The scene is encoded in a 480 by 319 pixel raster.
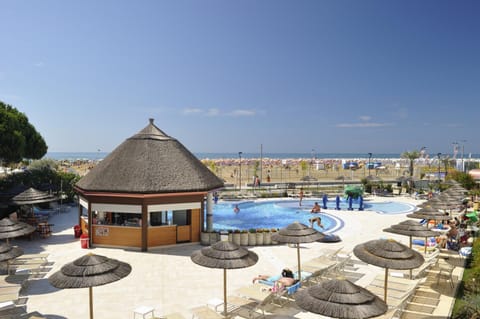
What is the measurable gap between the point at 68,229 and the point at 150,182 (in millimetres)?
8388

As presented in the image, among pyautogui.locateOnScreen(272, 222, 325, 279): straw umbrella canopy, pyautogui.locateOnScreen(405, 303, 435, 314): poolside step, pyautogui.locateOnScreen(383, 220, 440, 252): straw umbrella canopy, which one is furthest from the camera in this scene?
pyautogui.locateOnScreen(383, 220, 440, 252): straw umbrella canopy

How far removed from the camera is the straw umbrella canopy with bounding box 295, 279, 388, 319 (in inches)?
242

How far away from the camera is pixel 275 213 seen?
31.0 meters

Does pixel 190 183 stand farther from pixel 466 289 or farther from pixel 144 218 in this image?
pixel 466 289

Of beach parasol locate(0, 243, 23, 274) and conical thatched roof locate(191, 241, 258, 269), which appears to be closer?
conical thatched roof locate(191, 241, 258, 269)

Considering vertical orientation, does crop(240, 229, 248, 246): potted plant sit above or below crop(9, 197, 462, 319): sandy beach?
above

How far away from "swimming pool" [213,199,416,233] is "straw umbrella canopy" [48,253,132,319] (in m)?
16.7

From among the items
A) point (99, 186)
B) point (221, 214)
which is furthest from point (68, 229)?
point (221, 214)

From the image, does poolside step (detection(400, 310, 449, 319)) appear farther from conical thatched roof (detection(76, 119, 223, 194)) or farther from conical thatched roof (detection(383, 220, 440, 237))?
conical thatched roof (detection(76, 119, 223, 194))

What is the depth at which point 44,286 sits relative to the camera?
472 inches

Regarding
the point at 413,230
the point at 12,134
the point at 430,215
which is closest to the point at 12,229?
the point at 413,230

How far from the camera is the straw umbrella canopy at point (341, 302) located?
6137mm

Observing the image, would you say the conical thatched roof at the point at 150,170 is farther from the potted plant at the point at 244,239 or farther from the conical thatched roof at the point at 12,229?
the conical thatched roof at the point at 12,229

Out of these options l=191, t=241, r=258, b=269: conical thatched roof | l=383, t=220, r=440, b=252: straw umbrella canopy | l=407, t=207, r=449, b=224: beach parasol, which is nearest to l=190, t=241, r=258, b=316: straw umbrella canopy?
l=191, t=241, r=258, b=269: conical thatched roof
